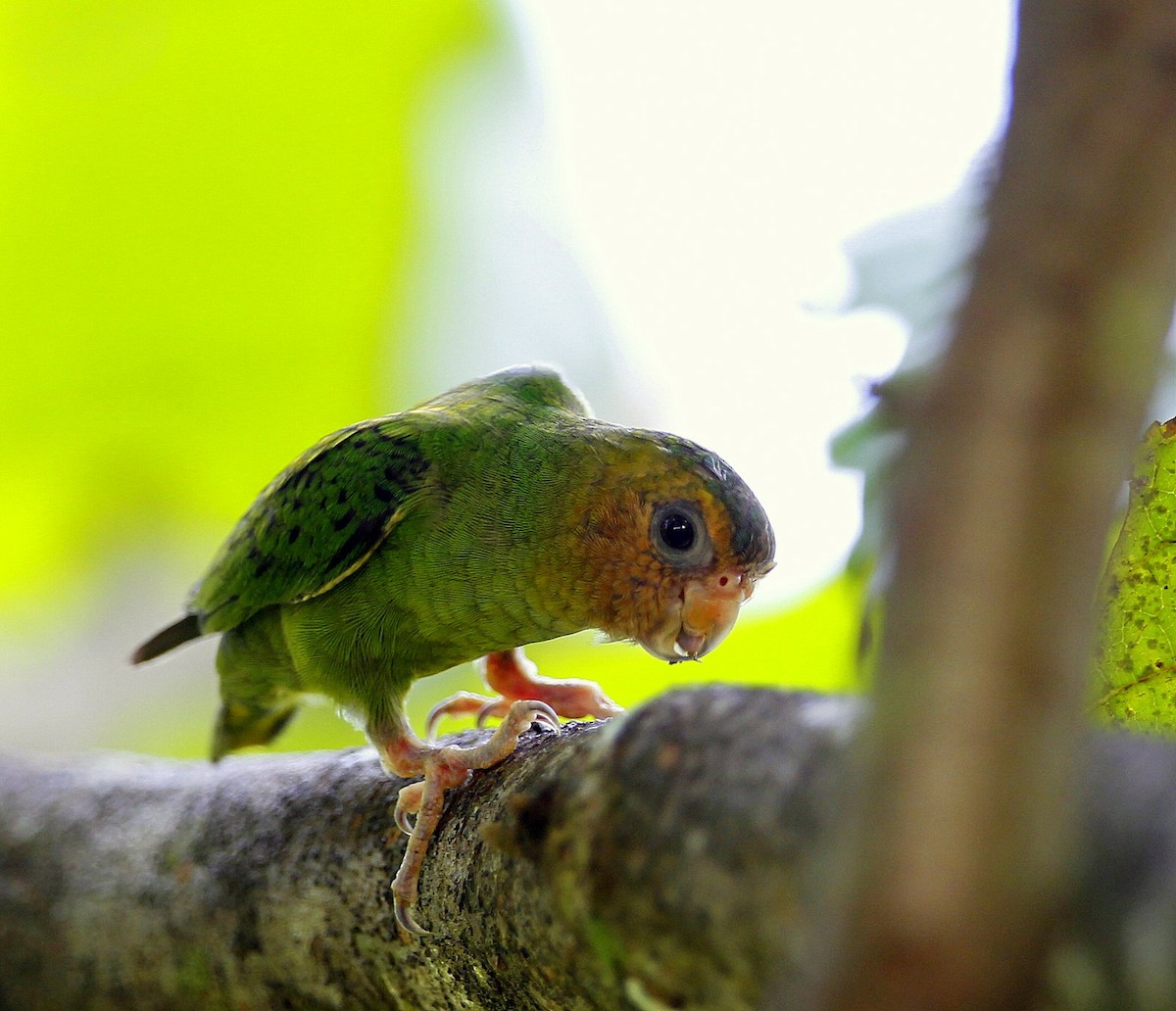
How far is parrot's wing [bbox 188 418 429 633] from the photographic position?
10.7 ft

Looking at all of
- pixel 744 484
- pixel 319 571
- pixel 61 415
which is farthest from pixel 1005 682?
pixel 61 415

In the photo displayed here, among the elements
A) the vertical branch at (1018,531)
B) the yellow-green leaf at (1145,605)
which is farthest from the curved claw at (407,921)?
the vertical branch at (1018,531)

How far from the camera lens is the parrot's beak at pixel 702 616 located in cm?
304

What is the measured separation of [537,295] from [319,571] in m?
3.88

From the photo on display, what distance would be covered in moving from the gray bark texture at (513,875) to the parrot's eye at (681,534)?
2.38ft

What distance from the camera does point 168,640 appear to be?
155 inches

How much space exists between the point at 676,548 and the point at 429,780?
96cm

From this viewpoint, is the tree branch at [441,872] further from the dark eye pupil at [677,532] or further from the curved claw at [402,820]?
the dark eye pupil at [677,532]

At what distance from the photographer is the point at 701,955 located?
1.40 meters

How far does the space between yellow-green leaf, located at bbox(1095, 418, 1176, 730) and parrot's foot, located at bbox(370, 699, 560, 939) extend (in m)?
1.28

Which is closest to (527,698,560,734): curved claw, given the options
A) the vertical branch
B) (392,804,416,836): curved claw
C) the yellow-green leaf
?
(392,804,416,836): curved claw

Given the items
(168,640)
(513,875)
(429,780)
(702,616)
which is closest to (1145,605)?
(513,875)

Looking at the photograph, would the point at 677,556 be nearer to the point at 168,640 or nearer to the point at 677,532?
the point at 677,532

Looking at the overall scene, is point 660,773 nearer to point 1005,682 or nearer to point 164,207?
point 1005,682
